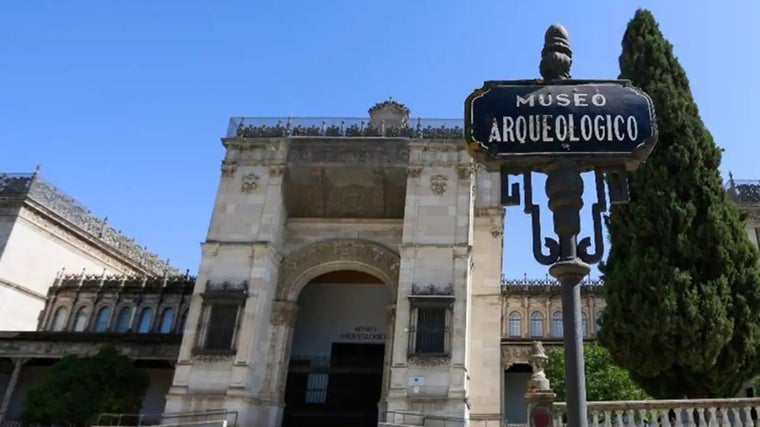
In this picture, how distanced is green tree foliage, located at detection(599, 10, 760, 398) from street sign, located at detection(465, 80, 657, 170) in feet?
35.6

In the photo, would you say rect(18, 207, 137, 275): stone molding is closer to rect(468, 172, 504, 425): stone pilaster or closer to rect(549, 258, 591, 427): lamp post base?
rect(468, 172, 504, 425): stone pilaster

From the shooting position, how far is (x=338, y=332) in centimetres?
2772

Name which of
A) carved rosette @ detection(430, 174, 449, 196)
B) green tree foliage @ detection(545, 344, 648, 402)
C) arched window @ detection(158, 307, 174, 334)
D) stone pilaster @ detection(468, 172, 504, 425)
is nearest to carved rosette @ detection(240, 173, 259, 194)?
carved rosette @ detection(430, 174, 449, 196)

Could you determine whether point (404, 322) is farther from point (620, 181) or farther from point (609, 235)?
point (620, 181)

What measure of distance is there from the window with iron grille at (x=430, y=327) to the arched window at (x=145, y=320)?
19.5 metres

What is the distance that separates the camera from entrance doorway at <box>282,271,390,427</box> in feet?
81.1

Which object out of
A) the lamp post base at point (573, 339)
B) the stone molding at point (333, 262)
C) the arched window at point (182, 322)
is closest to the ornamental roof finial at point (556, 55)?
the lamp post base at point (573, 339)

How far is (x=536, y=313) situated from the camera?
3262 cm

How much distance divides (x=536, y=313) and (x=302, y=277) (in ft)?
48.8

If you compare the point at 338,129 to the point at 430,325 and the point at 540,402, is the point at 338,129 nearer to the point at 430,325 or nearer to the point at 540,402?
the point at 430,325

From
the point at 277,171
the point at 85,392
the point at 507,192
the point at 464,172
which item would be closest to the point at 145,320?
the point at 85,392

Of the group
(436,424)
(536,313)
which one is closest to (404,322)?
(436,424)

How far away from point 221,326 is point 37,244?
18.4m

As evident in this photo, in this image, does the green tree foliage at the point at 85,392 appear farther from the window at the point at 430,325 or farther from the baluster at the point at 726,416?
the baluster at the point at 726,416
